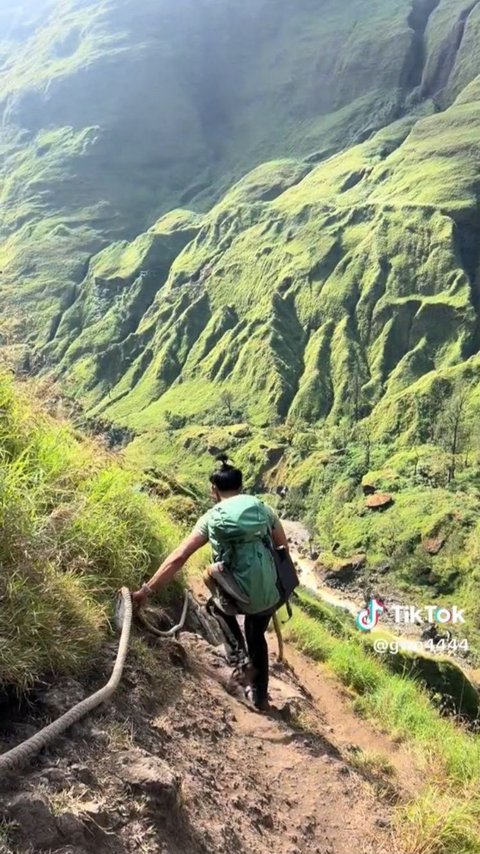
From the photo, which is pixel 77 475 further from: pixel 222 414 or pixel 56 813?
pixel 222 414

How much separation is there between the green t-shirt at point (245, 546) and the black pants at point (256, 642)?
308 mm

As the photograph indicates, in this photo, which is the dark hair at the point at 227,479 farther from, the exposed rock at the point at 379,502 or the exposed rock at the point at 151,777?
the exposed rock at the point at 379,502

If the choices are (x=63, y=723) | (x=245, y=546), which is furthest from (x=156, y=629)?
(x=63, y=723)

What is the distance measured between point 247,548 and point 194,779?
1.62 meters

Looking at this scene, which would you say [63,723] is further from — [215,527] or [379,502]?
[379,502]

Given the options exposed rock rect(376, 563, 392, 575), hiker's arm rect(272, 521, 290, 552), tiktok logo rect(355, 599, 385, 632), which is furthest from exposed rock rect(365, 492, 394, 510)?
Result: hiker's arm rect(272, 521, 290, 552)

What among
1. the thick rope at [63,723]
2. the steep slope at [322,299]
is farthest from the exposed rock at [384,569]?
the thick rope at [63,723]

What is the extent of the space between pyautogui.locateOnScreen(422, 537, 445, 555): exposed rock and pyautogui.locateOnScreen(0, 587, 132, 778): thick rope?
78.5m

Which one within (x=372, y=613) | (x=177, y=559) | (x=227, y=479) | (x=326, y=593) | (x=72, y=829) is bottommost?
(x=326, y=593)

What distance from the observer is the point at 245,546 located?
504cm

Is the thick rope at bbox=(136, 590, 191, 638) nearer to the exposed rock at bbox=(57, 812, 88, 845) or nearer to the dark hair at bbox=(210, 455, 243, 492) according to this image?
the dark hair at bbox=(210, 455, 243, 492)

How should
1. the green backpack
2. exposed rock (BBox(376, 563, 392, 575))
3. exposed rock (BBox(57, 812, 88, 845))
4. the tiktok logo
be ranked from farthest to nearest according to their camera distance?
exposed rock (BBox(376, 563, 392, 575)) → the tiktok logo → the green backpack → exposed rock (BBox(57, 812, 88, 845))

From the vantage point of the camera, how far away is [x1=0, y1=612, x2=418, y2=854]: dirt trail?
10.7 ft

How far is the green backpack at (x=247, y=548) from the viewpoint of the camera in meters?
5.00
